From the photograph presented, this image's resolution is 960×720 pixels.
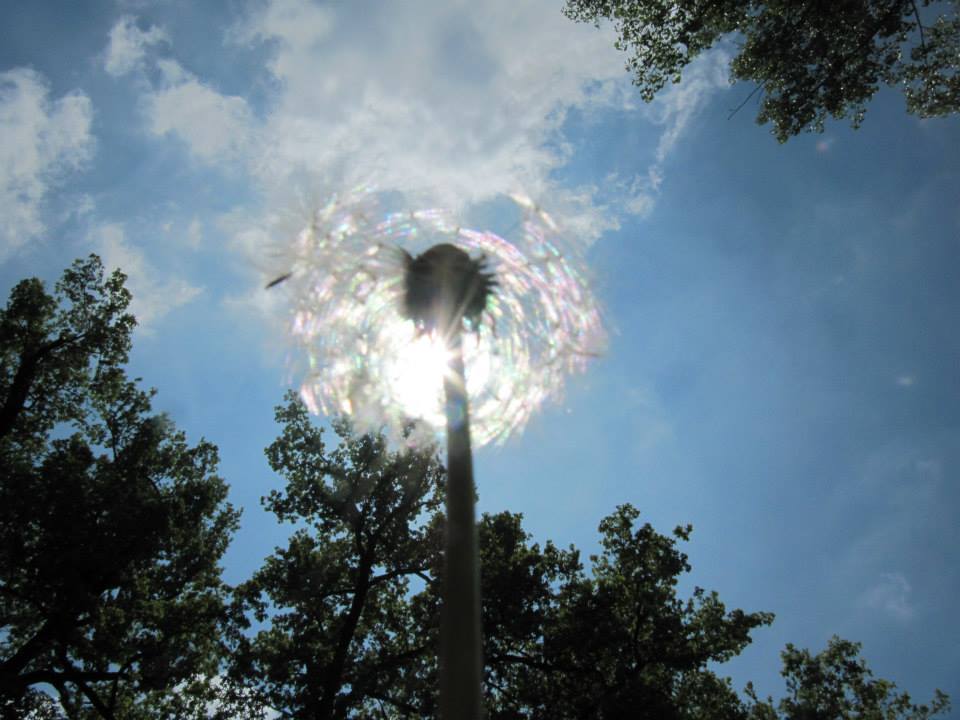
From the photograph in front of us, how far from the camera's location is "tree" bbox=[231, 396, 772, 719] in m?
17.0

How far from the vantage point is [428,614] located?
1877 cm

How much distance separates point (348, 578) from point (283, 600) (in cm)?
233

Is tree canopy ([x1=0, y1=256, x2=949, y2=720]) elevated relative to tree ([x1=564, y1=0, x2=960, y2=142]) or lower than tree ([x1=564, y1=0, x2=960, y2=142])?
lower

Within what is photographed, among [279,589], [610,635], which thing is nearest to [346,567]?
[279,589]

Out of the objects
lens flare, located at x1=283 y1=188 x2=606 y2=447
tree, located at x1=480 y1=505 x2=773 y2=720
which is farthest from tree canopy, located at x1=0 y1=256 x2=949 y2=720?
lens flare, located at x1=283 y1=188 x2=606 y2=447

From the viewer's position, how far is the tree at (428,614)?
17.0 meters

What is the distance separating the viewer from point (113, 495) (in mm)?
18547

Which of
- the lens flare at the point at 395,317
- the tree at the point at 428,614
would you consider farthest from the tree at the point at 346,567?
the lens flare at the point at 395,317

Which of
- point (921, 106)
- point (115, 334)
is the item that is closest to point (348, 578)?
point (115, 334)

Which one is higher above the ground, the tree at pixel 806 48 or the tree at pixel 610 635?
the tree at pixel 806 48

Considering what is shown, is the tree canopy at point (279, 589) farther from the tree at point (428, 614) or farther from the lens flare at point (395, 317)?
the lens flare at point (395, 317)

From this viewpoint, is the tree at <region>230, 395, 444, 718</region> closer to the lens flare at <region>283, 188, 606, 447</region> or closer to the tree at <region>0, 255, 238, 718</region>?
the tree at <region>0, 255, 238, 718</region>

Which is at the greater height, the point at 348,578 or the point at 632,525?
the point at 632,525

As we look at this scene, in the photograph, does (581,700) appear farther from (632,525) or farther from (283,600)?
(283,600)
